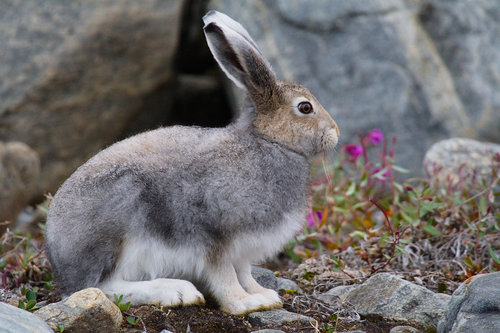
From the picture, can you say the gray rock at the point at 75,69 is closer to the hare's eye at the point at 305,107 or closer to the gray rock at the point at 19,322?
the hare's eye at the point at 305,107

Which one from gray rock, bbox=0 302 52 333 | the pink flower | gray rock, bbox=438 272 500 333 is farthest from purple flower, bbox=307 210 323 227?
gray rock, bbox=0 302 52 333

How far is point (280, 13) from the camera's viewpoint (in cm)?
938

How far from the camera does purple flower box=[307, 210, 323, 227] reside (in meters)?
6.38

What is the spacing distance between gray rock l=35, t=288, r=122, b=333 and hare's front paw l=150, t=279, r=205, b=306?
0.45 m

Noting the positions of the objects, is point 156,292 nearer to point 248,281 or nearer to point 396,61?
point 248,281

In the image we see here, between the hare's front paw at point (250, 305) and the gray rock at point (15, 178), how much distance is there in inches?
151

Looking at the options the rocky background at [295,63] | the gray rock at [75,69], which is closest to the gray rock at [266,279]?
the rocky background at [295,63]

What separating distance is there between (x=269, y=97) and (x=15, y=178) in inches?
162

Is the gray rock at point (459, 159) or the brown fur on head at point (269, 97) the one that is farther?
the gray rock at point (459, 159)

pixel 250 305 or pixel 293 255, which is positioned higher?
pixel 250 305

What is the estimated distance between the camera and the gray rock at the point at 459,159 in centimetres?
680

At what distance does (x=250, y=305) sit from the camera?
185 inches

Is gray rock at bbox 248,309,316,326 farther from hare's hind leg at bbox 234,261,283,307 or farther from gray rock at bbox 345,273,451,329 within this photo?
gray rock at bbox 345,273,451,329

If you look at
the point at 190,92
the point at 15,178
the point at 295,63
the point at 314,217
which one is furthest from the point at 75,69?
the point at 314,217
